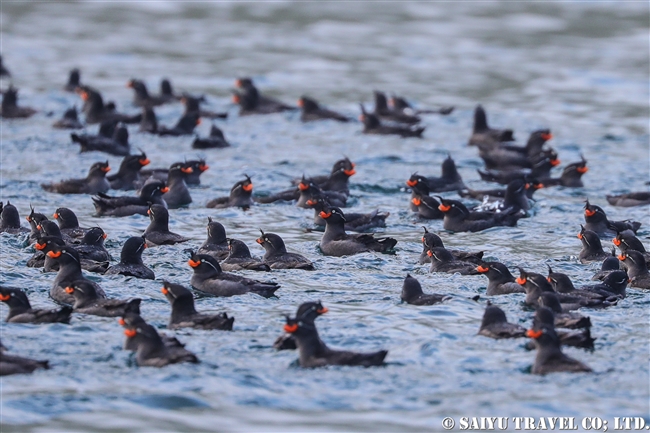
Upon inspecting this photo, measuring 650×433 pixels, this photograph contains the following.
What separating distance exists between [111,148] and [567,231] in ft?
34.6

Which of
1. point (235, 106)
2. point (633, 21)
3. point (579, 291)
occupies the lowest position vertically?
point (579, 291)

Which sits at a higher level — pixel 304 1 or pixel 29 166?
pixel 304 1

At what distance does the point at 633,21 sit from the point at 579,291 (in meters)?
33.1

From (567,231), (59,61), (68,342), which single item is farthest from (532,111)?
(68,342)

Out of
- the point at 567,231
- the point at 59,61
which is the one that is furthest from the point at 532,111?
the point at 59,61

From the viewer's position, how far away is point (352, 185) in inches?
898

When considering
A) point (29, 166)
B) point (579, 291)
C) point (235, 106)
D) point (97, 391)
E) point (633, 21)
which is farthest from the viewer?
point (633, 21)

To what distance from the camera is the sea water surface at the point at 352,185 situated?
1140 centimetres

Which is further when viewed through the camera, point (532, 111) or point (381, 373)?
point (532, 111)

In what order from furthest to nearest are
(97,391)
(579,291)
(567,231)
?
(567,231) → (579,291) → (97,391)

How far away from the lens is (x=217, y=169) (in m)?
24.2

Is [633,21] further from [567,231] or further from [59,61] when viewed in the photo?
[567,231]

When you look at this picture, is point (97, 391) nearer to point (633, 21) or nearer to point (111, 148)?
point (111, 148)

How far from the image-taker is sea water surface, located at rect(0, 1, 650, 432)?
37.4 feet
